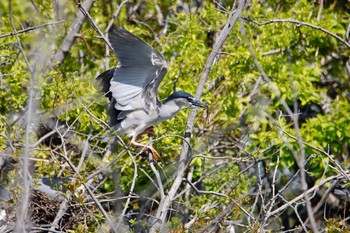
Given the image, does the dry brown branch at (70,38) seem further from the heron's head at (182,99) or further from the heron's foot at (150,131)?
the heron's head at (182,99)

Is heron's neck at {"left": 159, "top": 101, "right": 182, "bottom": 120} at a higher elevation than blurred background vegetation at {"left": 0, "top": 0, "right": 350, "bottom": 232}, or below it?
higher

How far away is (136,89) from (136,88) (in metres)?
0.02

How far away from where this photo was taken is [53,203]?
6188 mm

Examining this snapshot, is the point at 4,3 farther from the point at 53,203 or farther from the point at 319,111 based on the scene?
the point at 319,111

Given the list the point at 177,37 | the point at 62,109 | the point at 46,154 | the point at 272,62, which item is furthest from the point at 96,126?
the point at 272,62

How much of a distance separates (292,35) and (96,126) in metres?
2.21

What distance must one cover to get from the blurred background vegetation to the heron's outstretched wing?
296 millimetres

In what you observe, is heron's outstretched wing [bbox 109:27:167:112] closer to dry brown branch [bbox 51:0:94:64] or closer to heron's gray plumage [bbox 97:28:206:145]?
heron's gray plumage [bbox 97:28:206:145]

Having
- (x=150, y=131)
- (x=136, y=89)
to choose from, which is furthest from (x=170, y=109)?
(x=150, y=131)

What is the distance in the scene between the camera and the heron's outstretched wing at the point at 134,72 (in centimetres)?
534

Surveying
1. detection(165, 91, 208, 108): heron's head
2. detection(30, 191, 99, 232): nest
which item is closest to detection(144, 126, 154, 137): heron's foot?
detection(165, 91, 208, 108): heron's head

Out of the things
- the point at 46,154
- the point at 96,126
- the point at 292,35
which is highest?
the point at 292,35

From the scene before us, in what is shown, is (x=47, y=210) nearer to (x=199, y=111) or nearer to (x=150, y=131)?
(x=150, y=131)

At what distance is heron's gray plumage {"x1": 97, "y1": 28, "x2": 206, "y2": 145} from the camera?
5.37 metres
